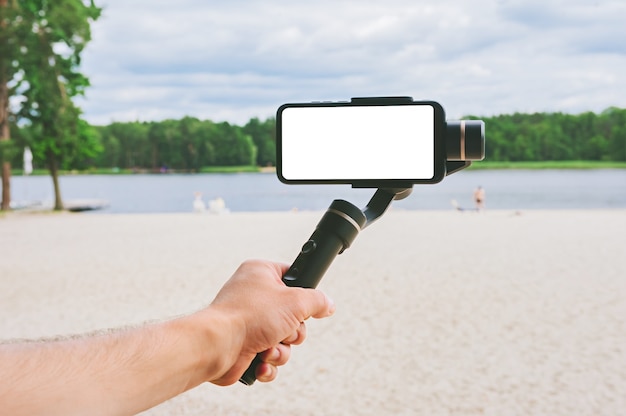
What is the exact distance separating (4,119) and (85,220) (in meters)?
5.46

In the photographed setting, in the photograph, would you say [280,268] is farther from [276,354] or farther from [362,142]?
[362,142]

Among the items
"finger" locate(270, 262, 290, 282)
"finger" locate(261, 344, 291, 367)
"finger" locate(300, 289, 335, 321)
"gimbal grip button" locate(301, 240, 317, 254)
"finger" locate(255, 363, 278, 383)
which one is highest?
"gimbal grip button" locate(301, 240, 317, 254)

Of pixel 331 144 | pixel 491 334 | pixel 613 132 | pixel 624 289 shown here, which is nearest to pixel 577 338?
pixel 491 334

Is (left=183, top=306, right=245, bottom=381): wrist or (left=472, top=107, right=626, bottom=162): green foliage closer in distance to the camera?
(left=183, top=306, right=245, bottom=381): wrist

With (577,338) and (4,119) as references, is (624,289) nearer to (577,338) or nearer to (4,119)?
(577,338)

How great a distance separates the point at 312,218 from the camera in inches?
845

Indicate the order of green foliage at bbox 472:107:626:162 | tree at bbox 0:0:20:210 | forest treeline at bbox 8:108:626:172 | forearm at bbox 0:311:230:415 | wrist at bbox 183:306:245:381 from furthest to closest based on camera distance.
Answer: green foliage at bbox 472:107:626:162 → forest treeline at bbox 8:108:626:172 → tree at bbox 0:0:20:210 → wrist at bbox 183:306:245:381 → forearm at bbox 0:311:230:415

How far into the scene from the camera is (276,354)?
0.88 m

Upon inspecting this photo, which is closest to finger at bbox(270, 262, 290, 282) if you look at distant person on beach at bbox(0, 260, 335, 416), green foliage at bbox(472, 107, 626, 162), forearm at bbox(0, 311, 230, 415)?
distant person on beach at bbox(0, 260, 335, 416)

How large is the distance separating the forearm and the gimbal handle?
0.11m

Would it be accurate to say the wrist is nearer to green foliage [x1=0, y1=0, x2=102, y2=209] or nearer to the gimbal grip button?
the gimbal grip button

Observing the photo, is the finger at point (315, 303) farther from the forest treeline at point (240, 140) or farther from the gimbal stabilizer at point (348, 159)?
the forest treeline at point (240, 140)

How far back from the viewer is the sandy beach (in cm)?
538

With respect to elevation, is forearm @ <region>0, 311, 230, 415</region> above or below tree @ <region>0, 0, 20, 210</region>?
below
